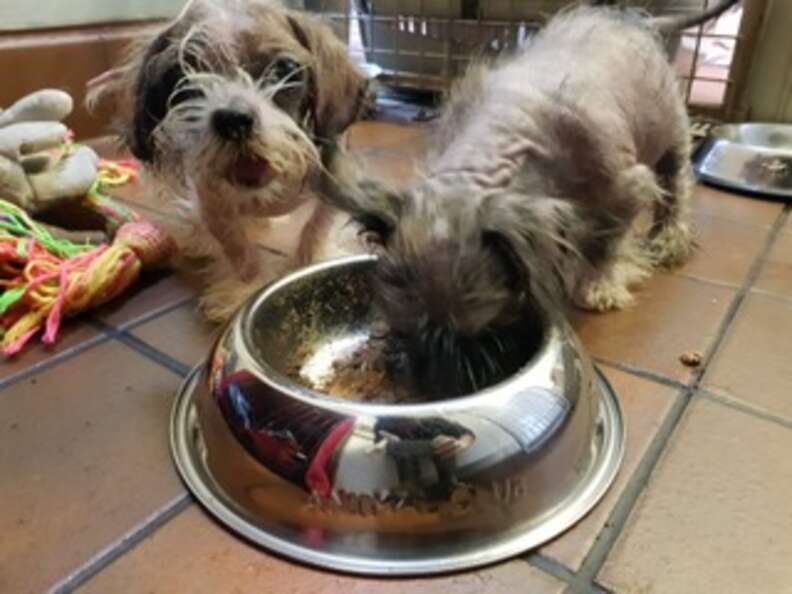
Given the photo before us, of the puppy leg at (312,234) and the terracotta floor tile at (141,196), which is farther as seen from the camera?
the terracotta floor tile at (141,196)

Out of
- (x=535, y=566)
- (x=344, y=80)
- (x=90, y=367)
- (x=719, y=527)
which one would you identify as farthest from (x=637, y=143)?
(x=90, y=367)

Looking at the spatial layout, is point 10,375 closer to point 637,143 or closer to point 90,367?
point 90,367

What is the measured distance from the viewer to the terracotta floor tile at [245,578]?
860 millimetres

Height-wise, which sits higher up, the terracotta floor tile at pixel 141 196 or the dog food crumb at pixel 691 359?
the dog food crumb at pixel 691 359

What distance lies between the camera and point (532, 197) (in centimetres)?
113

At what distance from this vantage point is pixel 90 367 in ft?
4.22

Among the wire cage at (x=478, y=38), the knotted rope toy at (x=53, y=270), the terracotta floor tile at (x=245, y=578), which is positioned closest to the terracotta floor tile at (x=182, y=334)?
the knotted rope toy at (x=53, y=270)

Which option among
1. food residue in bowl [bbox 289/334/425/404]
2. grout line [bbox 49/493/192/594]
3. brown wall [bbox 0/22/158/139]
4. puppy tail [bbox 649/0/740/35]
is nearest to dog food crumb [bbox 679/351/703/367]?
food residue in bowl [bbox 289/334/425/404]

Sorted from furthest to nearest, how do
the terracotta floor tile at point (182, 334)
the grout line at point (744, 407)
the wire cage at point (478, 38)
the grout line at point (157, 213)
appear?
the wire cage at point (478, 38) → the grout line at point (157, 213) → the terracotta floor tile at point (182, 334) → the grout line at point (744, 407)

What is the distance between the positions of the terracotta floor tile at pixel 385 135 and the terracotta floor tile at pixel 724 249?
0.95m

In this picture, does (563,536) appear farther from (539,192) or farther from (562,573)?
(539,192)

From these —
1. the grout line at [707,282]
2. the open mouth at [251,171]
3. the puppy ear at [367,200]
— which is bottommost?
the grout line at [707,282]

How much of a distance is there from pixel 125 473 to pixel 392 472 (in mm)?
404

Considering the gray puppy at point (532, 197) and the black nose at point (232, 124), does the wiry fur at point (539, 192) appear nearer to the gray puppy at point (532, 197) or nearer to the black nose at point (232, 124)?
the gray puppy at point (532, 197)
